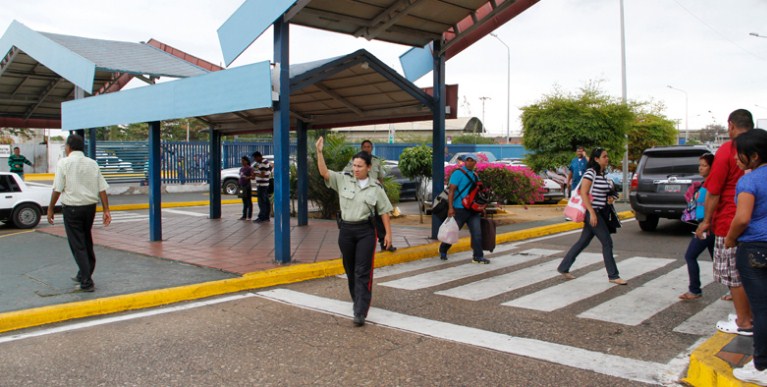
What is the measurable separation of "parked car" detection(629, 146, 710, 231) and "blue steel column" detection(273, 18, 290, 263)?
7462mm

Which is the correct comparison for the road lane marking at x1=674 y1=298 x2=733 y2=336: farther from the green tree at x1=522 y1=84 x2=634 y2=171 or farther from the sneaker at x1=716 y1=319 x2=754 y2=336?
the green tree at x1=522 y1=84 x2=634 y2=171

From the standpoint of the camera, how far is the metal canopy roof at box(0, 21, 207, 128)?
1094 centimetres

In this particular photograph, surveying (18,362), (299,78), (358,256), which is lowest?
(18,362)

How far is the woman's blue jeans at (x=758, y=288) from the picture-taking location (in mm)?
3621

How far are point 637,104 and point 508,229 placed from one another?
A: 11.0 m

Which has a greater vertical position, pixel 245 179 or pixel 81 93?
pixel 81 93

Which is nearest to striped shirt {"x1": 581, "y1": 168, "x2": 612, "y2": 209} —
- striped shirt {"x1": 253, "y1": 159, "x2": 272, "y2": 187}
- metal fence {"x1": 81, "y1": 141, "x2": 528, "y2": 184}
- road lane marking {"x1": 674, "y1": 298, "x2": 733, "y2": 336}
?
road lane marking {"x1": 674, "y1": 298, "x2": 733, "y2": 336}

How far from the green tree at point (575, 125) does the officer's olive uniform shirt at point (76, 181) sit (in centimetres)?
1446

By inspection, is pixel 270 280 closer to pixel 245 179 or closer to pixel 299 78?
pixel 299 78

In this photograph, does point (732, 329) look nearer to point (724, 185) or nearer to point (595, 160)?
point (724, 185)

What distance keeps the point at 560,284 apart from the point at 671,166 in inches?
228

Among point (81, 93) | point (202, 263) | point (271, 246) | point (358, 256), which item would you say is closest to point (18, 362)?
point (358, 256)

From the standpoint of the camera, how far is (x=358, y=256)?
547cm

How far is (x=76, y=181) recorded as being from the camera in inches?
249
